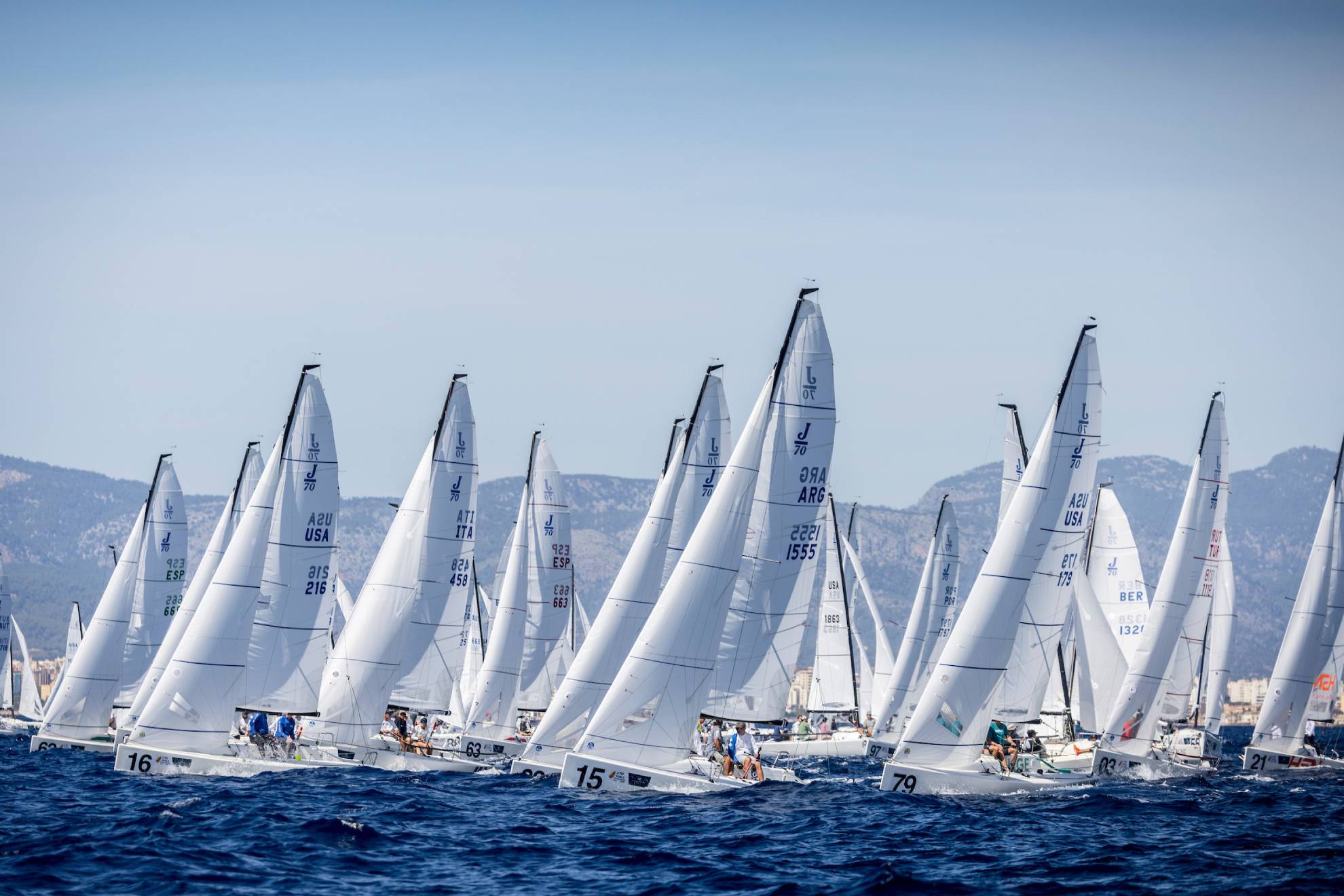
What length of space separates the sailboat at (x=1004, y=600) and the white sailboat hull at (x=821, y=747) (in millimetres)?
25351

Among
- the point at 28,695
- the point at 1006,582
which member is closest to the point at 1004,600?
the point at 1006,582

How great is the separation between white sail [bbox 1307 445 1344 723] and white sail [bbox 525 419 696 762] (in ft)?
75.1

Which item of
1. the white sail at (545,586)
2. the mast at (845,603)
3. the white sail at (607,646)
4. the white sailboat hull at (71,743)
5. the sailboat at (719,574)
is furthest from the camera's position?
the mast at (845,603)

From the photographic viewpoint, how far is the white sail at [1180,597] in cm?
4369

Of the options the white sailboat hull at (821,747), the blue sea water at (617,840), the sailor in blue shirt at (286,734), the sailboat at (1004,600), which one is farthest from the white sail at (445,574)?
the white sailboat hull at (821,747)

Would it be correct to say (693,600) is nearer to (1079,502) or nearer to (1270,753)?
(1079,502)

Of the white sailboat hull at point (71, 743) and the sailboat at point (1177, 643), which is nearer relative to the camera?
the sailboat at point (1177, 643)

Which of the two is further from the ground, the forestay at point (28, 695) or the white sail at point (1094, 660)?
the white sail at point (1094, 660)

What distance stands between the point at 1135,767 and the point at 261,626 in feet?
83.0

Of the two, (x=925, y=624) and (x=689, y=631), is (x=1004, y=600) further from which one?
Answer: (x=925, y=624)

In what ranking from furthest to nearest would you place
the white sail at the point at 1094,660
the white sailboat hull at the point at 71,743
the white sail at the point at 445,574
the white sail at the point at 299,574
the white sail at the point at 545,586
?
the white sail at the point at 1094,660
the white sailboat hull at the point at 71,743
the white sail at the point at 545,586
the white sail at the point at 445,574
the white sail at the point at 299,574

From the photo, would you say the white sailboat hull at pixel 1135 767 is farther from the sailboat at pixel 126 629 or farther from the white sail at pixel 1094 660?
the sailboat at pixel 126 629

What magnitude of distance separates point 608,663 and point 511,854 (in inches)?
425

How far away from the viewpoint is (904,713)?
181 feet
